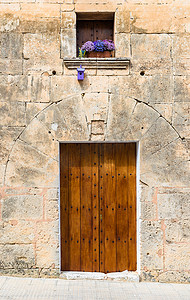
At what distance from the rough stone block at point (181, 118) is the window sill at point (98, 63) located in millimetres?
929

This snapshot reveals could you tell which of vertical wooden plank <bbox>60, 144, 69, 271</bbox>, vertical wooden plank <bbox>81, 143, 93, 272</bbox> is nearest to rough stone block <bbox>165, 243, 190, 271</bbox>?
vertical wooden plank <bbox>81, 143, 93, 272</bbox>

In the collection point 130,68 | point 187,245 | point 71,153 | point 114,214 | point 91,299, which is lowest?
point 91,299

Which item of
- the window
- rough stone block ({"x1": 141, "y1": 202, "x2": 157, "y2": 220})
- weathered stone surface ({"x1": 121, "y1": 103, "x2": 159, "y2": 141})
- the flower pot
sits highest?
the window

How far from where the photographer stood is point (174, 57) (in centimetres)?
390

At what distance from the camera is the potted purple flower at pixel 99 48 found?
3938 millimetres

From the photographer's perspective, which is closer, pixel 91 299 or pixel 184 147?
pixel 91 299

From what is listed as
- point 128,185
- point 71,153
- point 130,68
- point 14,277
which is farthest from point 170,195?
point 14,277

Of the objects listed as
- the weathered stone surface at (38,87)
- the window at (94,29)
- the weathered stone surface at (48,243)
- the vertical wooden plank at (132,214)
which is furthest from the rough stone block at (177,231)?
the window at (94,29)

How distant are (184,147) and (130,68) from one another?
1325 millimetres

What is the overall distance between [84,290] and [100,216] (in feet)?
3.20

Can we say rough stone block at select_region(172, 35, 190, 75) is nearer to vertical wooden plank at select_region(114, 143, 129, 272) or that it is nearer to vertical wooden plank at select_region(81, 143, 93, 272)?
vertical wooden plank at select_region(114, 143, 129, 272)

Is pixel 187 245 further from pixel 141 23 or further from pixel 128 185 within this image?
pixel 141 23

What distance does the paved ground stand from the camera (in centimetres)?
339

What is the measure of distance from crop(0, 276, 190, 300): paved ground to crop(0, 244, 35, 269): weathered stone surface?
176mm
